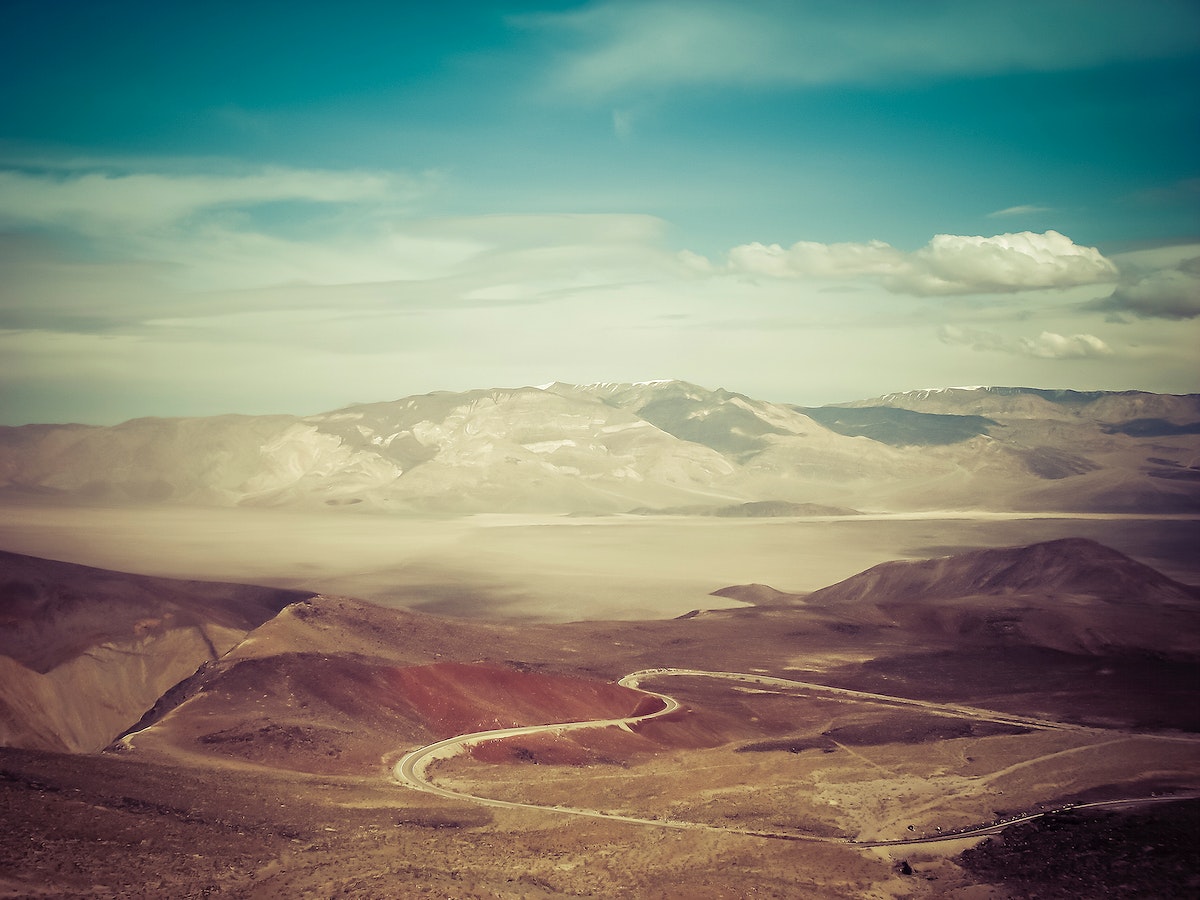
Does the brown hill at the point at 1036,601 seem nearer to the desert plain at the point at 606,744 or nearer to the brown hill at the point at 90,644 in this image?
the desert plain at the point at 606,744

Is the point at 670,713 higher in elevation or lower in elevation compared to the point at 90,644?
lower

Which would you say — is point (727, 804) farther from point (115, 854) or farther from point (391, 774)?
point (115, 854)

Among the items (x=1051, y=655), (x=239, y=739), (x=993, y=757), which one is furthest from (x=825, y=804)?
(x=1051, y=655)

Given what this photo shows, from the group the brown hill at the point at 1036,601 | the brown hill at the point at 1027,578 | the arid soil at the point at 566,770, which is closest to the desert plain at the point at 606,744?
the arid soil at the point at 566,770

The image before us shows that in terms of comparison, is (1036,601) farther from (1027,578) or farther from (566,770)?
(566,770)

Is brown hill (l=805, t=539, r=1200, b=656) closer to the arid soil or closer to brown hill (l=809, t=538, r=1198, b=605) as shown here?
brown hill (l=809, t=538, r=1198, b=605)

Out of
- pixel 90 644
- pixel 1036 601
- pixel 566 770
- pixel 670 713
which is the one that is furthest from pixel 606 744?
pixel 1036 601

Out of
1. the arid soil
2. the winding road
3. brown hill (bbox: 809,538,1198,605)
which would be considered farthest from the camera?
brown hill (bbox: 809,538,1198,605)

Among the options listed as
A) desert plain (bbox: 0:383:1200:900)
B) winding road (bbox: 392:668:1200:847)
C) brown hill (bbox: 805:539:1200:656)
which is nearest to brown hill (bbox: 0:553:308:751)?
desert plain (bbox: 0:383:1200:900)
